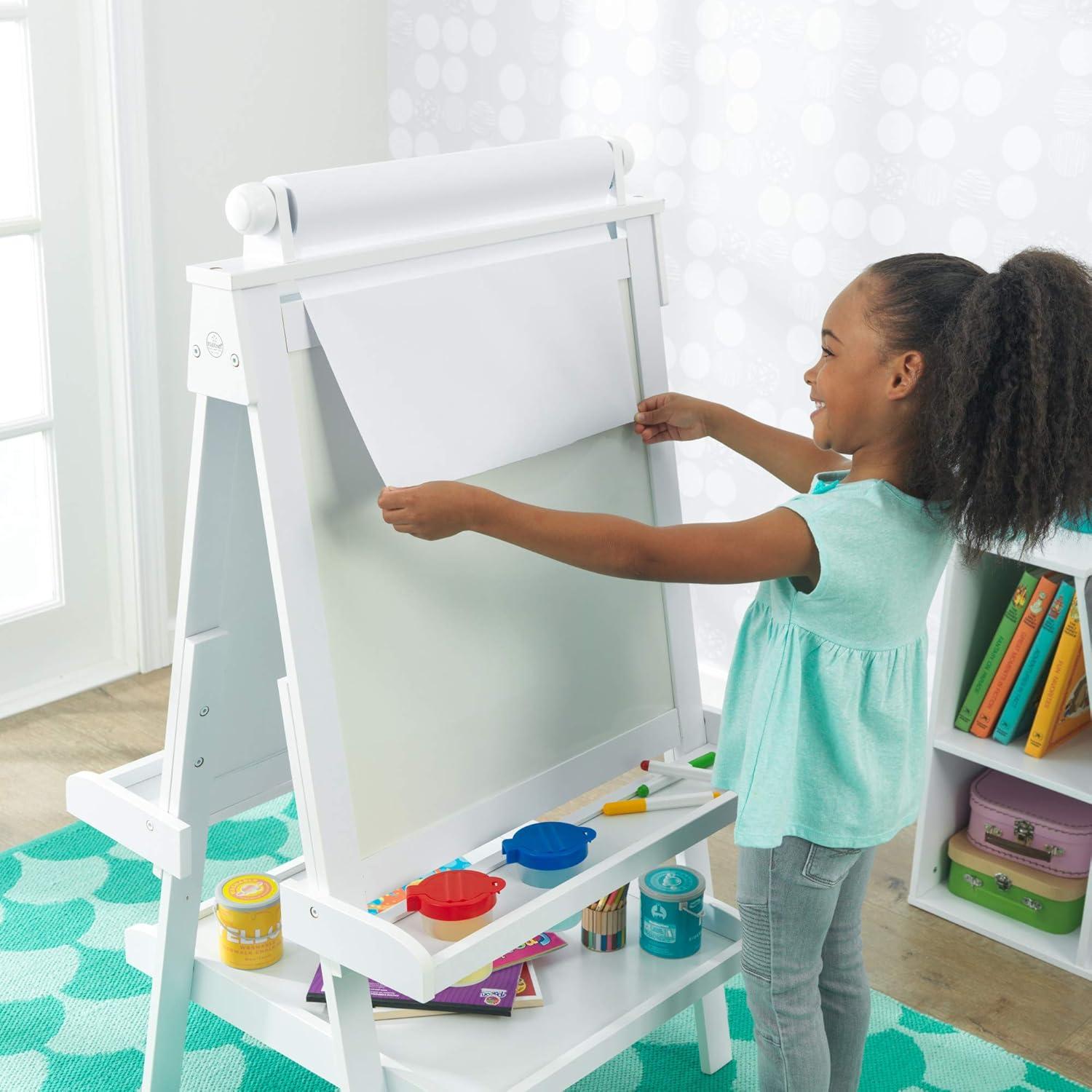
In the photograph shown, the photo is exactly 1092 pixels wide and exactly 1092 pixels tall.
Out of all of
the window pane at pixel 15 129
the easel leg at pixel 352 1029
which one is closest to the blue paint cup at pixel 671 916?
the easel leg at pixel 352 1029

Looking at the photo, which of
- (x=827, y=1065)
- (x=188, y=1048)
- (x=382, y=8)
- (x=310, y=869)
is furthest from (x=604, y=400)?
(x=382, y=8)

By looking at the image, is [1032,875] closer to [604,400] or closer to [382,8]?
[604,400]

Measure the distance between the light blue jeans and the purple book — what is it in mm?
250

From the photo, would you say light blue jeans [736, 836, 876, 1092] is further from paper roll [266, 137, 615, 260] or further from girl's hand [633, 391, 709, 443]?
paper roll [266, 137, 615, 260]

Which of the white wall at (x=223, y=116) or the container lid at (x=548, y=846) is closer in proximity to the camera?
the container lid at (x=548, y=846)

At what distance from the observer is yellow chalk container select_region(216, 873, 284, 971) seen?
4.91ft

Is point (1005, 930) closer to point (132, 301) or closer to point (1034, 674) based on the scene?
point (1034, 674)

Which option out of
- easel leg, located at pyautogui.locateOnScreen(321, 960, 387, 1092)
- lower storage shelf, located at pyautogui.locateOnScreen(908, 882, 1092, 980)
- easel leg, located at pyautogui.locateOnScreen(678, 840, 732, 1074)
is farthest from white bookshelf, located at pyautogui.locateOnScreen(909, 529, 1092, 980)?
easel leg, located at pyautogui.locateOnScreen(321, 960, 387, 1092)

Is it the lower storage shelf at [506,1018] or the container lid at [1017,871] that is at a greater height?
the lower storage shelf at [506,1018]

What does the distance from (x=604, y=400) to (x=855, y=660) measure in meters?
0.37

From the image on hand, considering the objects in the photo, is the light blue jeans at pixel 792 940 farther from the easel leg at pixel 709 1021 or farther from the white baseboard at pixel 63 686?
the white baseboard at pixel 63 686

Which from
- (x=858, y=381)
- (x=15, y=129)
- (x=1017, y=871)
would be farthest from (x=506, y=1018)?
(x=15, y=129)

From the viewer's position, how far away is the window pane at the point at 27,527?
263 centimetres

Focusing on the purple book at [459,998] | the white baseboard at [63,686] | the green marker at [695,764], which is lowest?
the purple book at [459,998]
